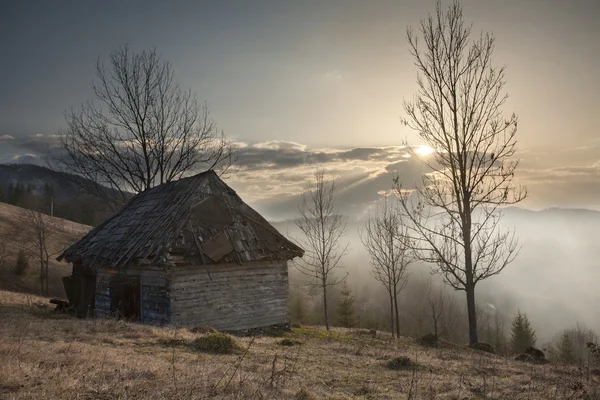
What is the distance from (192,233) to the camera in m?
14.7

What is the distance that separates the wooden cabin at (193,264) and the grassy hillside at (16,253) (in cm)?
2144

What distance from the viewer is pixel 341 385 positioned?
7051 mm

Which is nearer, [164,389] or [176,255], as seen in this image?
[164,389]

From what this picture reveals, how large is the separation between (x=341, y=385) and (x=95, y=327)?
7183 millimetres

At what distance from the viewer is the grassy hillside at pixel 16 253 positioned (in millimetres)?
41062

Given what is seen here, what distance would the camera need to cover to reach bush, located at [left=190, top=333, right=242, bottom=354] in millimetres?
9313

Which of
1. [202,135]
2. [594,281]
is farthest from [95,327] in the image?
[594,281]

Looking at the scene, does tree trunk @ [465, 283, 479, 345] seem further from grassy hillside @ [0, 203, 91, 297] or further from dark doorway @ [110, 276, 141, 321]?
grassy hillside @ [0, 203, 91, 297]

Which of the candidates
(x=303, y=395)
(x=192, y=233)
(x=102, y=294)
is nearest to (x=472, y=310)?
(x=192, y=233)

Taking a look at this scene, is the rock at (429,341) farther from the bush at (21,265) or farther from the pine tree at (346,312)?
the bush at (21,265)

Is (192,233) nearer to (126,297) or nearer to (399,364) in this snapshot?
(126,297)

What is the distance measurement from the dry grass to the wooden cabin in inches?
115

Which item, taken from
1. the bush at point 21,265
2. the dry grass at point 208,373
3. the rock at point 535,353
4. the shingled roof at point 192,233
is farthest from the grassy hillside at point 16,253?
the rock at point 535,353

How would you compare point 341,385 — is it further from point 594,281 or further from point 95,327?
point 594,281
